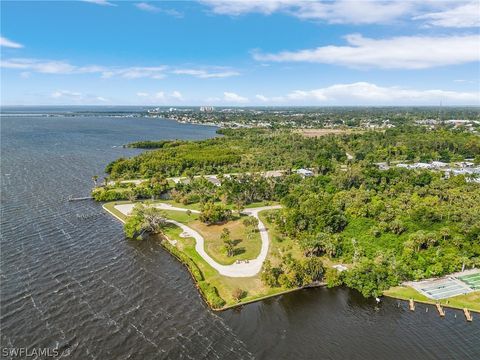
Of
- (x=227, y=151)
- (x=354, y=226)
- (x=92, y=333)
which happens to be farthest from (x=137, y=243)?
(x=227, y=151)

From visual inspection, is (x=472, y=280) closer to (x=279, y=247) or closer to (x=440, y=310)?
(x=440, y=310)

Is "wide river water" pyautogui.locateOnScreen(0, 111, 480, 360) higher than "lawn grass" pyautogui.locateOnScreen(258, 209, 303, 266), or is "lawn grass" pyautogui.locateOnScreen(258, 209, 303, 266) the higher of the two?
"lawn grass" pyautogui.locateOnScreen(258, 209, 303, 266)

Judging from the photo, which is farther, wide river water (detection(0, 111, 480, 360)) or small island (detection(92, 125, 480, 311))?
small island (detection(92, 125, 480, 311))

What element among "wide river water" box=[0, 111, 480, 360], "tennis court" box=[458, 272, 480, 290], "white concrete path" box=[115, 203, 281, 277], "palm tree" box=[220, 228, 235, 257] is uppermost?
"palm tree" box=[220, 228, 235, 257]

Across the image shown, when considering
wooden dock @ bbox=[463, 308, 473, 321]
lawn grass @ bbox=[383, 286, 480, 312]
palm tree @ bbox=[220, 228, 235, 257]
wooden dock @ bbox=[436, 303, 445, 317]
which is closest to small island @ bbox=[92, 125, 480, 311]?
lawn grass @ bbox=[383, 286, 480, 312]

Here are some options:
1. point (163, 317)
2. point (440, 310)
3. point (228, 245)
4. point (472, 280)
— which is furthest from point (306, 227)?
point (163, 317)

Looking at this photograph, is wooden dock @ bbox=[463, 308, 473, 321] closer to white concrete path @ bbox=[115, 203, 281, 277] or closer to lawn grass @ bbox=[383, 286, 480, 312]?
lawn grass @ bbox=[383, 286, 480, 312]
